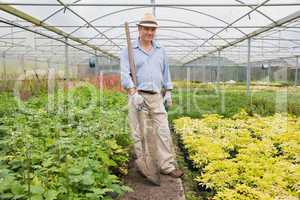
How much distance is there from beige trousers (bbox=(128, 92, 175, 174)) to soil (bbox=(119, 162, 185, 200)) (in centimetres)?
18

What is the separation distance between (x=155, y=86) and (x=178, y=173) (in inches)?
37.9

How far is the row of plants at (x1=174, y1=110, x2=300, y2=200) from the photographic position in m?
3.13

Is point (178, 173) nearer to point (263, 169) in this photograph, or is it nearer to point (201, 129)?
point (263, 169)

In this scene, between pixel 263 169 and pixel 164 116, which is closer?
pixel 263 169

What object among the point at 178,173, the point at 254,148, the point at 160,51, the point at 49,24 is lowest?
the point at 178,173

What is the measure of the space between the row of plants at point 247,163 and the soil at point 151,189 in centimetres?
25

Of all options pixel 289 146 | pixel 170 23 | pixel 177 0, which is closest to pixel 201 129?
pixel 289 146

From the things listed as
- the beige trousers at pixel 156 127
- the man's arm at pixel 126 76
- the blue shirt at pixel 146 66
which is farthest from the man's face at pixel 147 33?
the beige trousers at pixel 156 127

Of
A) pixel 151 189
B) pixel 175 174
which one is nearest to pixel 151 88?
pixel 175 174

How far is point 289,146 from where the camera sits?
14.4 ft

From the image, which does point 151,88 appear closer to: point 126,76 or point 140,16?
point 126,76

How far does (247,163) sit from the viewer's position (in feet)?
12.1

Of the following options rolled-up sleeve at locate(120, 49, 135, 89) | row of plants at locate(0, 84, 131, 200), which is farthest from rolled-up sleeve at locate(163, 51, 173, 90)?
row of plants at locate(0, 84, 131, 200)

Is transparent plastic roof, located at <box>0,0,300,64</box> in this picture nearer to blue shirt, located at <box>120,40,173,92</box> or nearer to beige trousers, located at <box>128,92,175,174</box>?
blue shirt, located at <box>120,40,173,92</box>
